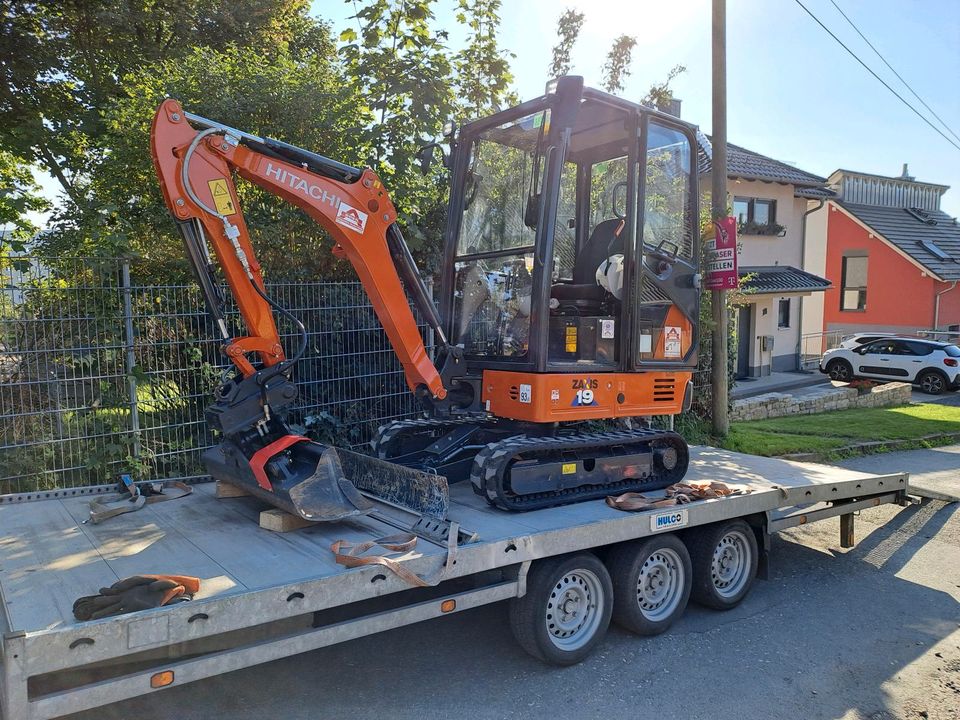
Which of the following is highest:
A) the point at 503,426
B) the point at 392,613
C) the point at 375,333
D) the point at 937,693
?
the point at 375,333

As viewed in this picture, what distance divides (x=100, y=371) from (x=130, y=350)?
11.4 inches

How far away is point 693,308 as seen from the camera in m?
5.86

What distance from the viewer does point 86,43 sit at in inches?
448

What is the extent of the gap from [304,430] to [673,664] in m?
4.15

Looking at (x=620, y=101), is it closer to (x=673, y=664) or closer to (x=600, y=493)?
(x=600, y=493)

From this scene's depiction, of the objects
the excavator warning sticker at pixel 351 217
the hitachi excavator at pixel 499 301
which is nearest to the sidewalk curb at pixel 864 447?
the hitachi excavator at pixel 499 301

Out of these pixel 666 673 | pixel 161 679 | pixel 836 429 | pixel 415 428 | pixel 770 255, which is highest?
pixel 770 255

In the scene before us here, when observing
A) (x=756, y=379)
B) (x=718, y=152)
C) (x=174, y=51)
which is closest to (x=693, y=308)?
(x=718, y=152)

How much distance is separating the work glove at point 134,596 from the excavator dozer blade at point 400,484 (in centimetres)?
153

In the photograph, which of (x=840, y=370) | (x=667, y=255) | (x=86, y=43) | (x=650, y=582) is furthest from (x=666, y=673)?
(x=840, y=370)

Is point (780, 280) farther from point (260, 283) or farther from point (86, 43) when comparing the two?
point (260, 283)

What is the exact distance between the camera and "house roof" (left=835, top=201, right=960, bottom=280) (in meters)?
27.1

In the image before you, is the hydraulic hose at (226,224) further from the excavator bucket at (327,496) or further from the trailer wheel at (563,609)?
the trailer wheel at (563,609)

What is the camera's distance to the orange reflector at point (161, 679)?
2861mm
